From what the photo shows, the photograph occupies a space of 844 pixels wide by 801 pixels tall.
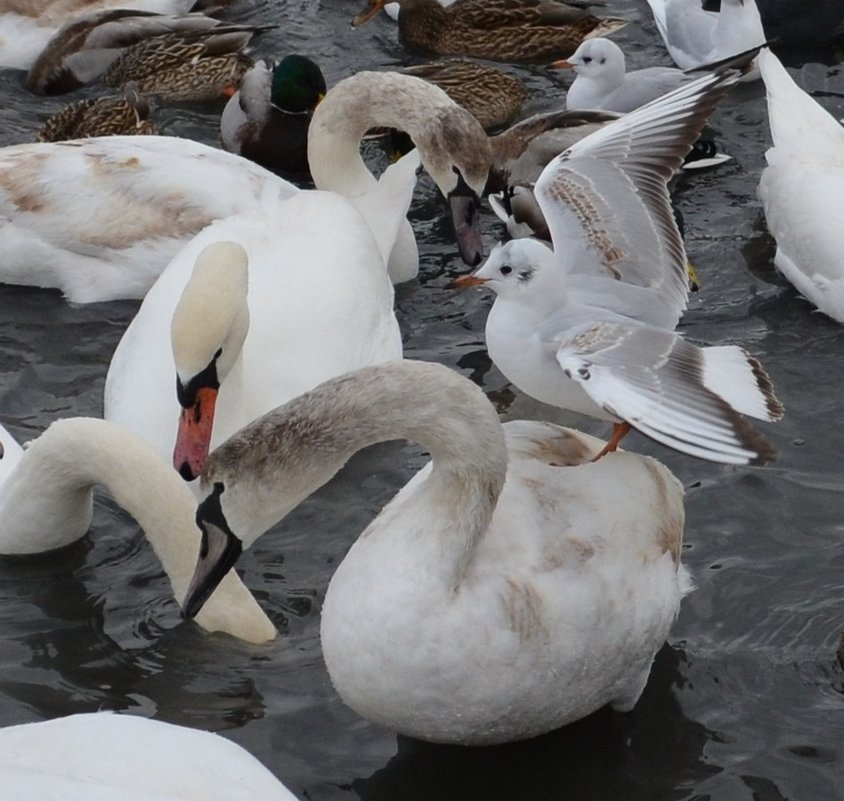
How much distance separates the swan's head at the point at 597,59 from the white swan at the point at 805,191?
0.94 metres

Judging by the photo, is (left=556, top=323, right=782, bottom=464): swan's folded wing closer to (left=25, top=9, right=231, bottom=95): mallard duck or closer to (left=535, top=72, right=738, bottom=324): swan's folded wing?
(left=535, top=72, right=738, bottom=324): swan's folded wing

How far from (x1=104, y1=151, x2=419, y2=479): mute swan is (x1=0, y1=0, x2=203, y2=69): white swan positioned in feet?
11.1

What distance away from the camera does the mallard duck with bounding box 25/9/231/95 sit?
9648 millimetres

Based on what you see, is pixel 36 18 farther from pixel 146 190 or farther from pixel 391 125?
pixel 391 125

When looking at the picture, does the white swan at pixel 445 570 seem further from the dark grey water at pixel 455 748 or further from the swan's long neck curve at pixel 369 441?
the dark grey water at pixel 455 748

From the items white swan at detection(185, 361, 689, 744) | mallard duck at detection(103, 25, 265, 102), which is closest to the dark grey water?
white swan at detection(185, 361, 689, 744)

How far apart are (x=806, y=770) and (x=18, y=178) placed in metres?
4.27

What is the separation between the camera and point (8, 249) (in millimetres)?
7699

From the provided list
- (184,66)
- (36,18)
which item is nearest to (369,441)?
(184,66)

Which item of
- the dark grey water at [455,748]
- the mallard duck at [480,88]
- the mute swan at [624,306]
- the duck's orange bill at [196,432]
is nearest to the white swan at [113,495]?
the dark grey water at [455,748]

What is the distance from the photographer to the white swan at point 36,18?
9.90 metres

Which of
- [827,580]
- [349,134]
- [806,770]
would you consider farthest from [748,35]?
[806,770]

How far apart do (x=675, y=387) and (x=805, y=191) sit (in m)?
3.26

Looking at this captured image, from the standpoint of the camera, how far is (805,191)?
25.3ft
